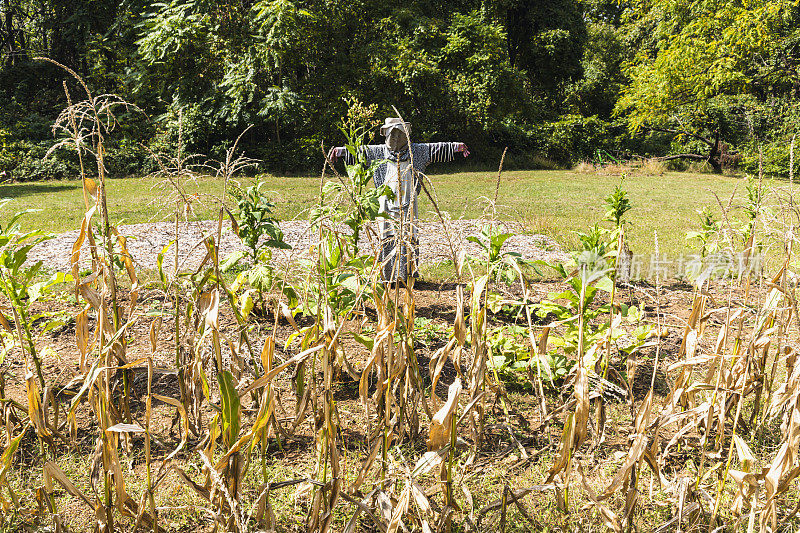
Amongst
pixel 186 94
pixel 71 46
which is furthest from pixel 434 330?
pixel 71 46

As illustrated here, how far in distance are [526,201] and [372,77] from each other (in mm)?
8444

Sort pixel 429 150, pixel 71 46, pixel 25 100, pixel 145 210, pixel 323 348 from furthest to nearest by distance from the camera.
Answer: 1. pixel 71 46
2. pixel 25 100
3. pixel 145 210
4. pixel 429 150
5. pixel 323 348

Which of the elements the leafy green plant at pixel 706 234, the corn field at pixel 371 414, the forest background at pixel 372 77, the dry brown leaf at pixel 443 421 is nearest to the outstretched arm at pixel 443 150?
the corn field at pixel 371 414

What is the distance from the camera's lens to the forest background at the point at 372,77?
1605 cm

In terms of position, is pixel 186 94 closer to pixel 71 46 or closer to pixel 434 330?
pixel 71 46

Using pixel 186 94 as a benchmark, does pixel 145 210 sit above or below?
below

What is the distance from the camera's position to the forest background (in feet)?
52.6

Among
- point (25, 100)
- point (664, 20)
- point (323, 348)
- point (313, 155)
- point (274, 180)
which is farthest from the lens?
point (664, 20)

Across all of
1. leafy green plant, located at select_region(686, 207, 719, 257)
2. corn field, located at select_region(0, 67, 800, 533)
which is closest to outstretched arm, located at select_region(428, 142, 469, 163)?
corn field, located at select_region(0, 67, 800, 533)

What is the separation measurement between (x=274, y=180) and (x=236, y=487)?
13.2 m

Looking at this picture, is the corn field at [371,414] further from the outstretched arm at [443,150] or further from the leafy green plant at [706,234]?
the outstretched arm at [443,150]

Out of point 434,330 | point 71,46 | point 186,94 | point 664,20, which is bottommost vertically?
point 434,330

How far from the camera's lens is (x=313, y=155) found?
16375 millimetres

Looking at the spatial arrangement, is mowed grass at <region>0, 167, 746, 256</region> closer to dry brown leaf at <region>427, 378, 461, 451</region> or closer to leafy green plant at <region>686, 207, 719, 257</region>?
leafy green plant at <region>686, 207, 719, 257</region>
